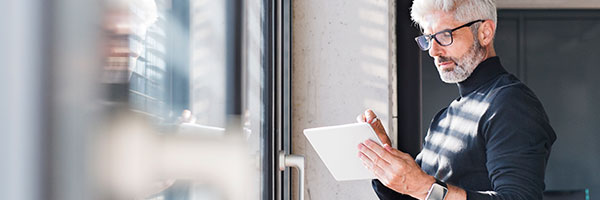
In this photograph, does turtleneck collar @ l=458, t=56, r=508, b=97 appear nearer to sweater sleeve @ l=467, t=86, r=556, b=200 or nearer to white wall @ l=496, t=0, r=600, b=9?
sweater sleeve @ l=467, t=86, r=556, b=200

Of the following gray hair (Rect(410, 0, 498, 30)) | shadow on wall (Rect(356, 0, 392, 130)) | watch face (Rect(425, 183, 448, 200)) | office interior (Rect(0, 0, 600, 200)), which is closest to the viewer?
office interior (Rect(0, 0, 600, 200))

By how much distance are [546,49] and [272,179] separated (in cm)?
400

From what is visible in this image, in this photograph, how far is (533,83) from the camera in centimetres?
476

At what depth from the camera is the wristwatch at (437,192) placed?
121 centimetres

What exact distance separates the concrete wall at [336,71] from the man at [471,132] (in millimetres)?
677

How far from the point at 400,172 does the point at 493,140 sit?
234 millimetres

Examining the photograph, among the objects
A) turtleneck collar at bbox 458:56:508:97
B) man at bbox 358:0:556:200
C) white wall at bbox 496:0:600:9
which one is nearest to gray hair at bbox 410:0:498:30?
man at bbox 358:0:556:200

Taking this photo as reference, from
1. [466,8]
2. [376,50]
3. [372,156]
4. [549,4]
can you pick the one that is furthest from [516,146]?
[549,4]

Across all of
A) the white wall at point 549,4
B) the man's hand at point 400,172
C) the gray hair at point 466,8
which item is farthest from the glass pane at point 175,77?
Result: the white wall at point 549,4

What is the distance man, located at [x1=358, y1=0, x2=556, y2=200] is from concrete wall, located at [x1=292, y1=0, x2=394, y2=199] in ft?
2.22

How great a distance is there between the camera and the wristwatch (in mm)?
1210

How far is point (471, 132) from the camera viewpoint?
1.37 meters

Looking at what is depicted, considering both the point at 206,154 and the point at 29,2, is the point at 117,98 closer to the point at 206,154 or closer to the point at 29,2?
the point at 29,2

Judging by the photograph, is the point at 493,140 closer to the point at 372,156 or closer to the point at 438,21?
the point at 372,156
